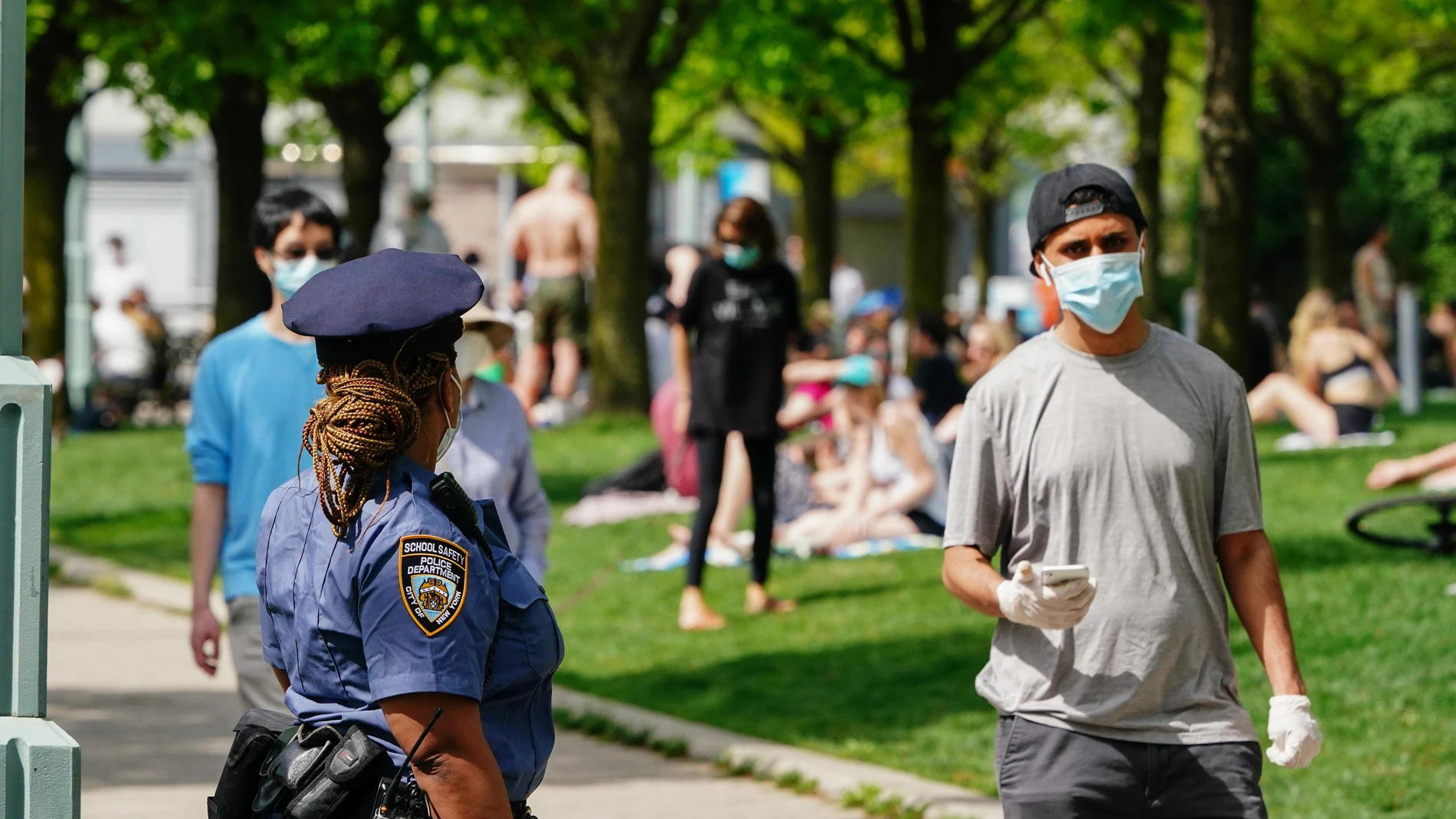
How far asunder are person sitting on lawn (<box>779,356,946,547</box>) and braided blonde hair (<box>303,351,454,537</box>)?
8813 mm

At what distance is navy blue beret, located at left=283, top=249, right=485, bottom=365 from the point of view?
111 inches

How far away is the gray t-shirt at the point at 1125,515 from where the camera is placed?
3.78m

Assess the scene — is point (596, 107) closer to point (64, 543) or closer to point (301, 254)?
point (64, 543)

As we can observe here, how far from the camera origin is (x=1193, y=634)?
380 centimetres

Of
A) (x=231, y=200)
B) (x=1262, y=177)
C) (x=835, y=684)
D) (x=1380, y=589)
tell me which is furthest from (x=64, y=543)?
(x=1262, y=177)

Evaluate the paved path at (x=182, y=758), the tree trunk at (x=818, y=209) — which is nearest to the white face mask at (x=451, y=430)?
the paved path at (x=182, y=758)

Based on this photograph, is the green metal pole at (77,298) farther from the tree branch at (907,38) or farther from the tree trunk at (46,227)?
the tree branch at (907,38)

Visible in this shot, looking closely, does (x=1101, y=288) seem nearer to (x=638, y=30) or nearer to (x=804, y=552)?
(x=804, y=552)

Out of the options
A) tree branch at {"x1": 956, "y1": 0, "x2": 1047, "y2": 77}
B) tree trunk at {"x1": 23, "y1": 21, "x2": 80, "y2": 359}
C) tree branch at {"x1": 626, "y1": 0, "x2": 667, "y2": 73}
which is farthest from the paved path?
tree branch at {"x1": 956, "y1": 0, "x2": 1047, "y2": 77}

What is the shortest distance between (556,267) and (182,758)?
12.2m

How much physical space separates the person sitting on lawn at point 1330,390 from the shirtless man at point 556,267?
6318mm

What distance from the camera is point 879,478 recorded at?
40.4 feet

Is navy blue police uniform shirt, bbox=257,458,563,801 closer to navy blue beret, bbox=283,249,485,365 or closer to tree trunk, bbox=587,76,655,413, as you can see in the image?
navy blue beret, bbox=283,249,485,365

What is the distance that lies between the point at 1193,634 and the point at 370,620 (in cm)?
174
